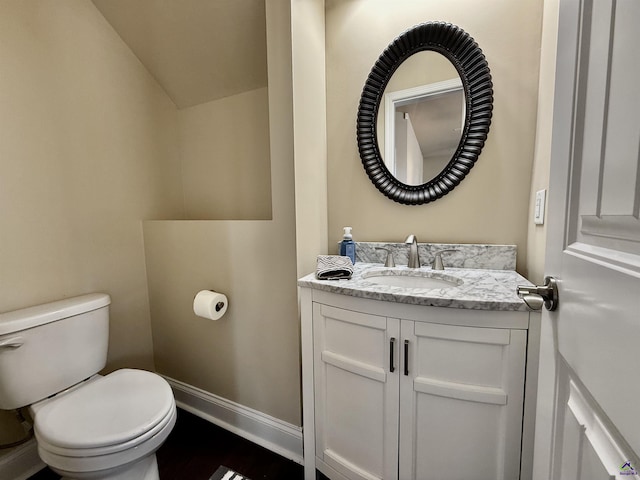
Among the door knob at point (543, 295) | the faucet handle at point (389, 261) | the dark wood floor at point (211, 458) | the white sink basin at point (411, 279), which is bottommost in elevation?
the dark wood floor at point (211, 458)

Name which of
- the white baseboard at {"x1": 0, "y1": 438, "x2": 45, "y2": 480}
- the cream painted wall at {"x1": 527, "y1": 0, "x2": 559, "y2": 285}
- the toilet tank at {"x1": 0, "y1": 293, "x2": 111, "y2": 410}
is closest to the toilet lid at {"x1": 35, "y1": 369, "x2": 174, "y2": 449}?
the toilet tank at {"x1": 0, "y1": 293, "x2": 111, "y2": 410}

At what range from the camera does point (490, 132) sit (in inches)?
47.9

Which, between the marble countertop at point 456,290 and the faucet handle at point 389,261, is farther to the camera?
the faucet handle at point 389,261

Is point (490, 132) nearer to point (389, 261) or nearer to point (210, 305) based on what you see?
point (389, 261)

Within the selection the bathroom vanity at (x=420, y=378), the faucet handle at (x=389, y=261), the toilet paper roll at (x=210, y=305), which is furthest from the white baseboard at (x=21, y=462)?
the faucet handle at (x=389, y=261)

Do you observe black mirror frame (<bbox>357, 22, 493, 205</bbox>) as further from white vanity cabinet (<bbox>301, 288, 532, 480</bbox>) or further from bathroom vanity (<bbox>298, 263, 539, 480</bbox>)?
white vanity cabinet (<bbox>301, 288, 532, 480</bbox>)

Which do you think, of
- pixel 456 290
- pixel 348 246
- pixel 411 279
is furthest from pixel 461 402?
pixel 348 246

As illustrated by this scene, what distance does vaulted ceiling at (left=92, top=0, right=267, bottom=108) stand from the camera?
1.38 metres

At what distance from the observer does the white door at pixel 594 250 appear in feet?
1.11

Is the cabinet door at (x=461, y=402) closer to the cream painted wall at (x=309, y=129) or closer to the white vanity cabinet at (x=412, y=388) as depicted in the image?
the white vanity cabinet at (x=412, y=388)

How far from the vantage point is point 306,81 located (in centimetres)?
131

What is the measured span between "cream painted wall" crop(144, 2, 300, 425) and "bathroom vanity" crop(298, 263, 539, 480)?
0.80ft

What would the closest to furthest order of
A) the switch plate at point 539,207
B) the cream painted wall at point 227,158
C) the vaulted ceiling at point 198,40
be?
the switch plate at point 539,207 < the vaulted ceiling at point 198,40 < the cream painted wall at point 227,158

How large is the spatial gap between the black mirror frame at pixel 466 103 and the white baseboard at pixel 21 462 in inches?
81.0
